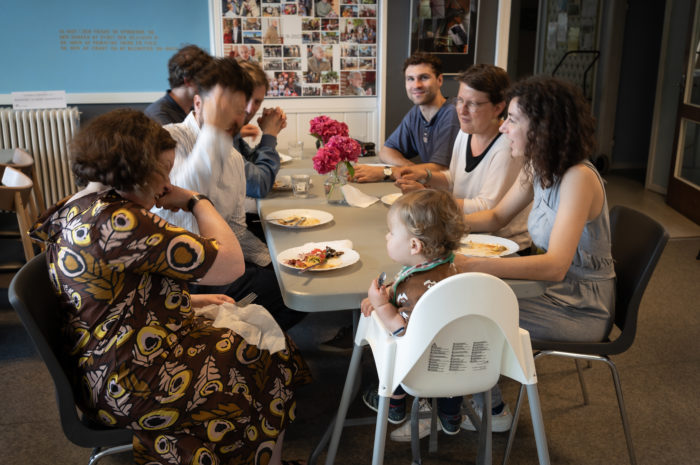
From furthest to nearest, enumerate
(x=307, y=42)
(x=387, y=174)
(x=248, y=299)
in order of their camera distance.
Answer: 1. (x=307, y=42)
2. (x=387, y=174)
3. (x=248, y=299)

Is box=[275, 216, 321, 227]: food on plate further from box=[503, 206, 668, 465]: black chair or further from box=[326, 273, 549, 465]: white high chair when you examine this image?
box=[503, 206, 668, 465]: black chair

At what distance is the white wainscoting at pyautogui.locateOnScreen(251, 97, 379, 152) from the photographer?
474 centimetres

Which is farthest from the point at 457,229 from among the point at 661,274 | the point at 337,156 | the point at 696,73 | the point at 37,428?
the point at 696,73

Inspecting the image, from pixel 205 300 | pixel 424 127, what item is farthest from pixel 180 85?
pixel 205 300

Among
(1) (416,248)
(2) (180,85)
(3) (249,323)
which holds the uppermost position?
(2) (180,85)

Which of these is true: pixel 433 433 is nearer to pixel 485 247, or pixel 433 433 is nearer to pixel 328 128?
pixel 485 247

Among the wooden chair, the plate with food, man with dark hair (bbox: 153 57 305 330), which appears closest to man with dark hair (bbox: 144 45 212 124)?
man with dark hair (bbox: 153 57 305 330)

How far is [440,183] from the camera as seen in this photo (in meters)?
2.79

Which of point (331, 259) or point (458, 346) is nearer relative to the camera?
point (458, 346)

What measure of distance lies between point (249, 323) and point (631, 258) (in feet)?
3.98

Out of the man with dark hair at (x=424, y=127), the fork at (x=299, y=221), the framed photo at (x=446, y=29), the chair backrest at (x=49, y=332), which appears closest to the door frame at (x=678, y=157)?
the framed photo at (x=446, y=29)

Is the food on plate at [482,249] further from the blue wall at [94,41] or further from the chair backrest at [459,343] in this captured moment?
the blue wall at [94,41]

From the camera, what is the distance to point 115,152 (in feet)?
4.75

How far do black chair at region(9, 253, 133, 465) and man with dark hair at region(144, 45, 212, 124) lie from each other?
131 cm
